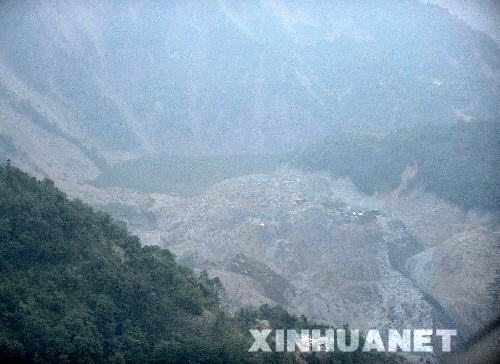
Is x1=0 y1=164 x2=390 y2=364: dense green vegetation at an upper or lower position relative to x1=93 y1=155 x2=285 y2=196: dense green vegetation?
lower

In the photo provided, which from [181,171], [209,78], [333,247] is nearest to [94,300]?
[333,247]

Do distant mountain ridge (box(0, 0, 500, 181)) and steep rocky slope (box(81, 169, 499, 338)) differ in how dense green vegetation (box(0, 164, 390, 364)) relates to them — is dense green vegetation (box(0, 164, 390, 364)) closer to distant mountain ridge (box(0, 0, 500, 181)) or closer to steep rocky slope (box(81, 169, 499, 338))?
steep rocky slope (box(81, 169, 499, 338))

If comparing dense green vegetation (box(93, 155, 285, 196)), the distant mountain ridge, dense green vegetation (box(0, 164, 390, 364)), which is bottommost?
dense green vegetation (box(0, 164, 390, 364))

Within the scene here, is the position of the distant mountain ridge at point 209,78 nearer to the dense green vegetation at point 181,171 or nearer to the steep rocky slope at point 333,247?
the dense green vegetation at point 181,171

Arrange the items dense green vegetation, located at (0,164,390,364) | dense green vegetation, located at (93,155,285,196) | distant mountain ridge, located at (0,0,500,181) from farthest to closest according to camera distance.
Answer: distant mountain ridge, located at (0,0,500,181) → dense green vegetation, located at (93,155,285,196) → dense green vegetation, located at (0,164,390,364)

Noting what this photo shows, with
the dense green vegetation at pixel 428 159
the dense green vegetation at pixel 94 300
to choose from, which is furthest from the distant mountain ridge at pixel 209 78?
the dense green vegetation at pixel 94 300

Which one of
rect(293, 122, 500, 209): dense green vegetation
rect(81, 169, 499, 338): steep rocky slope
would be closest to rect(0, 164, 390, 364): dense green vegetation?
rect(81, 169, 499, 338): steep rocky slope
